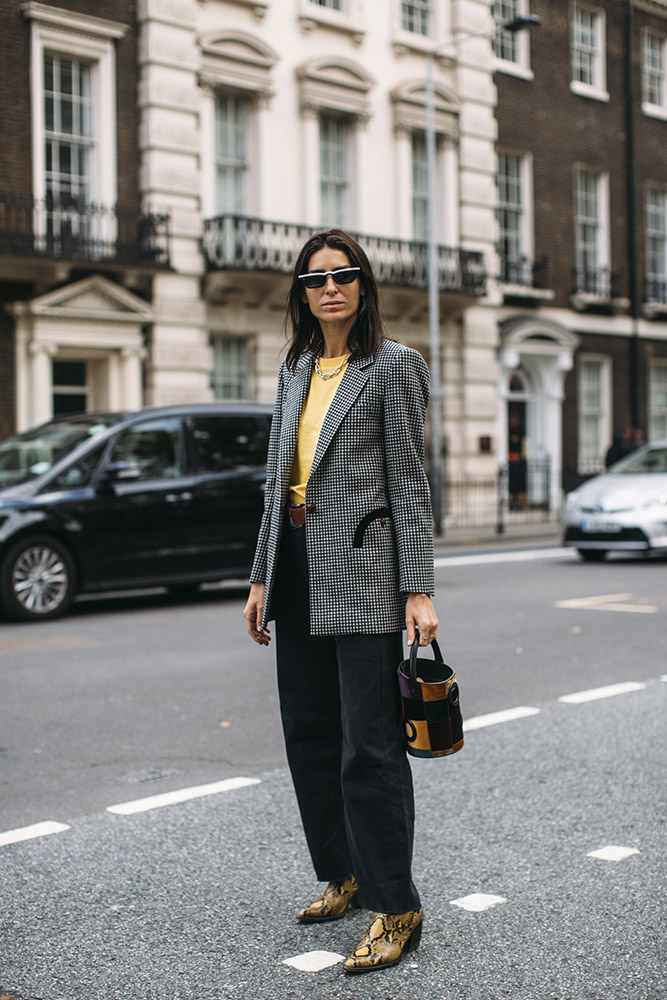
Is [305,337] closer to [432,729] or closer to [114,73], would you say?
[432,729]

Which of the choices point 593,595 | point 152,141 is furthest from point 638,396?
point 593,595

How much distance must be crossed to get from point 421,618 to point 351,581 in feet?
0.72

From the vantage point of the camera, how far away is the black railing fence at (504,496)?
81.0ft

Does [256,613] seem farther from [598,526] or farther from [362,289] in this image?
[598,526]

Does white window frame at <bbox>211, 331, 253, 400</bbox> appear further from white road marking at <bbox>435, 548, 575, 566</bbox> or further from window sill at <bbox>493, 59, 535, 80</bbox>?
window sill at <bbox>493, 59, 535, 80</bbox>

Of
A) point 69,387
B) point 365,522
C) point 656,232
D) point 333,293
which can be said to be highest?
point 656,232

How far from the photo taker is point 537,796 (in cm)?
508

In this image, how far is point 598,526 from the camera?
15430 millimetres

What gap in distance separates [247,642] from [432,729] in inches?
238

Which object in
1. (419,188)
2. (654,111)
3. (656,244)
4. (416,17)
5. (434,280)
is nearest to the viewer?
Result: (434,280)

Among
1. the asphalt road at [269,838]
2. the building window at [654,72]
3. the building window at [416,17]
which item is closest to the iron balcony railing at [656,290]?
the building window at [654,72]

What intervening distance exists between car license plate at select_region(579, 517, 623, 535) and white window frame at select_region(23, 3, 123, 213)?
30.3 feet

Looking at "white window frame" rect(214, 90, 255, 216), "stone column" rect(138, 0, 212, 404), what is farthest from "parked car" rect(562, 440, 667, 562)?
"white window frame" rect(214, 90, 255, 216)

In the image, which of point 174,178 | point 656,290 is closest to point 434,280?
point 174,178
